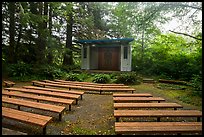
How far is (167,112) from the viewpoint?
5.30 metres

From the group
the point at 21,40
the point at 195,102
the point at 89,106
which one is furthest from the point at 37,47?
the point at 195,102

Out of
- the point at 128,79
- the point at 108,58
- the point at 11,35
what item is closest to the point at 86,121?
the point at 128,79

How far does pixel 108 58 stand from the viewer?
18984 millimetres

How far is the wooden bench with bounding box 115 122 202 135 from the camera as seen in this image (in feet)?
12.9

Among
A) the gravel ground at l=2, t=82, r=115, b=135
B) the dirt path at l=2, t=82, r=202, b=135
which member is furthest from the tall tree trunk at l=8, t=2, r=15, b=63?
the gravel ground at l=2, t=82, r=115, b=135

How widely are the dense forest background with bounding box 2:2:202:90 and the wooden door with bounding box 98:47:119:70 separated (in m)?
2.15

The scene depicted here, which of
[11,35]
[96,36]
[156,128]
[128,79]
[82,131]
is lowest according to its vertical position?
[82,131]

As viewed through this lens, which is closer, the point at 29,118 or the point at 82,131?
the point at 29,118

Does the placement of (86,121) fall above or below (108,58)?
below

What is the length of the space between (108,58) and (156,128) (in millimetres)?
15090

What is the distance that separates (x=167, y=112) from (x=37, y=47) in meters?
12.9

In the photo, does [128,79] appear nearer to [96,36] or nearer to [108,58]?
[108,58]

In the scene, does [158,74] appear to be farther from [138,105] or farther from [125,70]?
[138,105]

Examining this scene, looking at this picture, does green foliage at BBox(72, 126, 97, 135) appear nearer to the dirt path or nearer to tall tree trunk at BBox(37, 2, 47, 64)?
the dirt path
